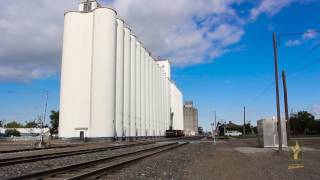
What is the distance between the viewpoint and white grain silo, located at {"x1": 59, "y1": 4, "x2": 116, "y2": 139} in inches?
2699

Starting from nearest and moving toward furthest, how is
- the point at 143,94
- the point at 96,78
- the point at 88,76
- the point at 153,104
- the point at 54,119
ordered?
the point at 96,78 < the point at 88,76 < the point at 143,94 < the point at 153,104 < the point at 54,119

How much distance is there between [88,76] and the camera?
71.1 metres

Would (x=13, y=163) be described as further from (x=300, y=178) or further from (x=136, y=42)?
(x=136, y=42)

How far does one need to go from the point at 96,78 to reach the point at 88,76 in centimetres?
238

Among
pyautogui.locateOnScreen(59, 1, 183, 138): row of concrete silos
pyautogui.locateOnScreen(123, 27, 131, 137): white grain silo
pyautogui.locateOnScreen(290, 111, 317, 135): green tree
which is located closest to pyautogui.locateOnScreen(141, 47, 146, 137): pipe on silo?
pyautogui.locateOnScreen(59, 1, 183, 138): row of concrete silos

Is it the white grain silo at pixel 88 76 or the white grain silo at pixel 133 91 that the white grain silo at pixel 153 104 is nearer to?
the white grain silo at pixel 133 91

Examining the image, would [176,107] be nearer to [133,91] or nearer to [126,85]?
[133,91]

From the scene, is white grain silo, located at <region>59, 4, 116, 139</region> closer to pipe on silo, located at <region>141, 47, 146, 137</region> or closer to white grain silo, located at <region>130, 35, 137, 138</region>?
white grain silo, located at <region>130, 35, 137, 138</region>

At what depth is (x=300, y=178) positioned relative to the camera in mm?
13531

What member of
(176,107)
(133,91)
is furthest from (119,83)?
(176,107)

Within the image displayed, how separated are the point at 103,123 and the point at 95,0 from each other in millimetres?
29658

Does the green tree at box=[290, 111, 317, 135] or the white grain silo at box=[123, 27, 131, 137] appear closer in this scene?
the white grain silo at box=[123, 27, 131, 137]

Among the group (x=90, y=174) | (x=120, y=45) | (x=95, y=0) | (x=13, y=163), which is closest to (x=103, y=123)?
(x=120, y=45)

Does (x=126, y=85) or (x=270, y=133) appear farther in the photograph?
(x=126, y=85)
